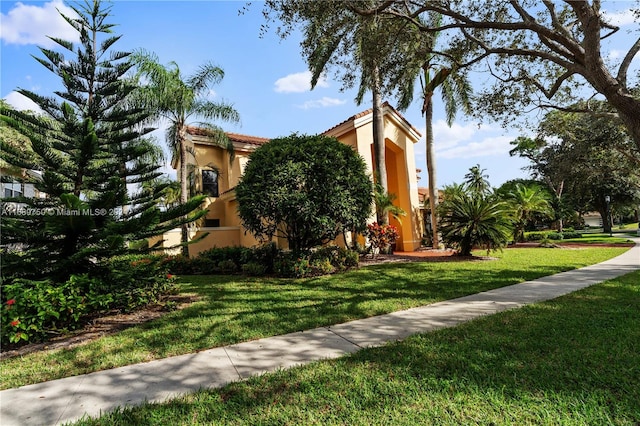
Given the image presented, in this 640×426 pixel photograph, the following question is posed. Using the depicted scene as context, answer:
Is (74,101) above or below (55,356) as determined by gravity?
above

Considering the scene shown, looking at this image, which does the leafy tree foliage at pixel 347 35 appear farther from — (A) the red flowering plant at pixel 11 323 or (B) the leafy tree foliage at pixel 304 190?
(A) the red flowering plant at pixel 11 323

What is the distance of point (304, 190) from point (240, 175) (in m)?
9.25

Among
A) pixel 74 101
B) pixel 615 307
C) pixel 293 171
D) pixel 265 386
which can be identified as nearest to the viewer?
pixel 265 386

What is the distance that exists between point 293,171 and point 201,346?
584 cm

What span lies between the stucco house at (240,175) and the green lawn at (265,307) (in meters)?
6.94

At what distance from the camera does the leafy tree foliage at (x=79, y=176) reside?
492 centimetres

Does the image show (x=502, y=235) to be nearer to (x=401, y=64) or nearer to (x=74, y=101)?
(x=401, y=64)

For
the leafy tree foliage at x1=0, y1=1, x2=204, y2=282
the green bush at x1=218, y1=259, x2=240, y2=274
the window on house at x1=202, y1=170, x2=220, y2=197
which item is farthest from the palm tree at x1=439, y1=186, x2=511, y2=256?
the window on house at x1=202, y1=170, x2=220, y2=197

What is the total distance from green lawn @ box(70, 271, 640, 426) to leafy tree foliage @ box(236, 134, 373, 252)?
5615mm

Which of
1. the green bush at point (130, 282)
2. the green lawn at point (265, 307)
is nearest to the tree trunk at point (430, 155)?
the green lawn at point (265, 307)

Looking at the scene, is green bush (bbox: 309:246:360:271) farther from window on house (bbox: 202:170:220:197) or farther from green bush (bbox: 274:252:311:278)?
window on house (bbox: 202:170:220:197)

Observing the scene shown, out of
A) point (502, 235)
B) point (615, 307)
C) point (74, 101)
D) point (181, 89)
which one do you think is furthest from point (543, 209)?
point (74, 101)

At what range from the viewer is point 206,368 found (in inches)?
140

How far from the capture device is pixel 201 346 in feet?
13.8
